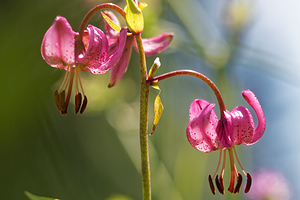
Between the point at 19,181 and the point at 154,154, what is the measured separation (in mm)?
1170

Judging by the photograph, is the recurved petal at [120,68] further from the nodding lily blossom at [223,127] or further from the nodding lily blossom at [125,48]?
the nodding lily blossom at [223,127]

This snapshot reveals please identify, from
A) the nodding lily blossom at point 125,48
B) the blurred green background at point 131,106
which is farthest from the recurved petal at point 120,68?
the blurred green background at point 131,106

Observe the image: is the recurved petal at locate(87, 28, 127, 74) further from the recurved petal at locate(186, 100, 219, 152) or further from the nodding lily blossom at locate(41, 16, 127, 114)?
the recurved petal at locate(186, 100, 219, 152)

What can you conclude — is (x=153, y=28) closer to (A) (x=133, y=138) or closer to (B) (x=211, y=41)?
(B) (x=211, y=41)

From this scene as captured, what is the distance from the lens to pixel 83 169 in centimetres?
222

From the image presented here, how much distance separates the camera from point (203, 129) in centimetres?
61

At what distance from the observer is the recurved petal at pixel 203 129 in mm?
602

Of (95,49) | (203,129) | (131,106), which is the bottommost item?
(131,106)

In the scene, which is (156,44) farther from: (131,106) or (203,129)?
(131,106)

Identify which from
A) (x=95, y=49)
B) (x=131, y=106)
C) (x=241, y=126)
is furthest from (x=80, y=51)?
(x=131, y=106)

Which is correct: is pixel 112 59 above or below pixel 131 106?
above

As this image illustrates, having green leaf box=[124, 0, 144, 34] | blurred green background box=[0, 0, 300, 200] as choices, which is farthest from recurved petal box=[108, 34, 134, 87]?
blurred green background box=[0, 0, 300, 200]

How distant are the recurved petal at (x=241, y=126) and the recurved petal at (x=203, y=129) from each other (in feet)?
0.08

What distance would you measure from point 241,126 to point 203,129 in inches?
2.2
